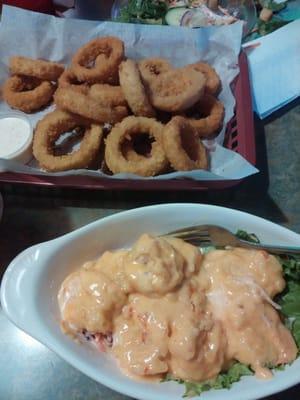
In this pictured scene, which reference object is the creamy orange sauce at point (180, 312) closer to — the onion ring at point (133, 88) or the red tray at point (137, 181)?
the red tray at point (137, 181)

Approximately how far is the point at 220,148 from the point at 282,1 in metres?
0.85

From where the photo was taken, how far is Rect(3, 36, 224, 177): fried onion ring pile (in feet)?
4.78

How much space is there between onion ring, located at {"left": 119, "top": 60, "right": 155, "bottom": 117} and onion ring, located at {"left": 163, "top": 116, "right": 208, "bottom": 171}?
0.12m

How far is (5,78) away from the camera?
1.74 metres

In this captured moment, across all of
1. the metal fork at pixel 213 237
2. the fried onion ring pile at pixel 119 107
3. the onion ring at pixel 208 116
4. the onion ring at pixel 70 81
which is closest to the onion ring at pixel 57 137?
the fried onion ring pile at pixel 119 107

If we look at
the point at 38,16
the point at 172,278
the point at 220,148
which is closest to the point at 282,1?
the point at 220,148

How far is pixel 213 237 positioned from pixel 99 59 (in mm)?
846

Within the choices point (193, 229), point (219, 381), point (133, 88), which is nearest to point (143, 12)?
point (133, 88)

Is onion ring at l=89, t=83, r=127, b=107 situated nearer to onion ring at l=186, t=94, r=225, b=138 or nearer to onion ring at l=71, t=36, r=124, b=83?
onion ring at l=71, t=36, r=124, b=83

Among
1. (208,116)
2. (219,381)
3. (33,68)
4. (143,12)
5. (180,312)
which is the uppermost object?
(143,12)

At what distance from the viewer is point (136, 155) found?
151 centimetres

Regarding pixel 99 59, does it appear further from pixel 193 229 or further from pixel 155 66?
pixel 193 229

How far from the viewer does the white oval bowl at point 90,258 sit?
37.2 inches

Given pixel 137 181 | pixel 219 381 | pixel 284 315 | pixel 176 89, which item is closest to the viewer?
pixel 219 381
